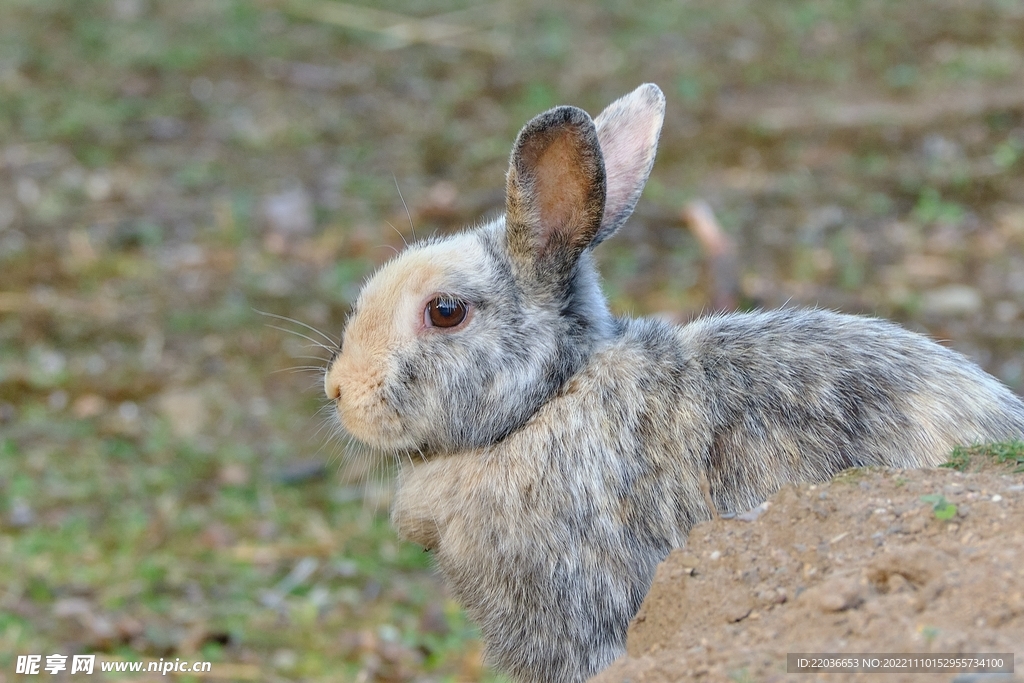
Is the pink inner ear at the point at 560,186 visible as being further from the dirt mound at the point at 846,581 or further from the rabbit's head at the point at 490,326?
the dirt mound at the point at 846,581

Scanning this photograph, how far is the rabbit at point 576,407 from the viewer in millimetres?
3078

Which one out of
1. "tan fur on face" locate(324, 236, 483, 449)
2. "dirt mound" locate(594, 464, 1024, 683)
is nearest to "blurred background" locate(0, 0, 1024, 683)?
"tan fur on face" locate(324, 236, 483, 449)

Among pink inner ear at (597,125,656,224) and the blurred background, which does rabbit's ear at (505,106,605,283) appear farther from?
the blurred background

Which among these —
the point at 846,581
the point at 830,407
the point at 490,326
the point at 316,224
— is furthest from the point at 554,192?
the point at 316,224

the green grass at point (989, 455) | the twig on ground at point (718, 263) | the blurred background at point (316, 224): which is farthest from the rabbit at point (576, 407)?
the twig on ground at point (718, 263)

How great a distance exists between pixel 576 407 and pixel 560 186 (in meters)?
0.60

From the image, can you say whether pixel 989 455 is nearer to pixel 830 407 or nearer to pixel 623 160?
pixel 830 407

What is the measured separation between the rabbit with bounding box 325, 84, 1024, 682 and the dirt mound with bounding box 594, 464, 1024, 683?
0.26m

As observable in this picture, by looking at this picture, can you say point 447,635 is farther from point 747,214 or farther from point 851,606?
point 747,214

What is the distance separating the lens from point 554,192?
3.34 metres

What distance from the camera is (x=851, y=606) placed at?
2344 mm

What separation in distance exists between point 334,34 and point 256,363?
4.79 meters

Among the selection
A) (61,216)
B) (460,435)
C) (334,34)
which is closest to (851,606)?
(460,435)

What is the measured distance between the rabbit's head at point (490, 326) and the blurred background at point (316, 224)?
11.7 inches
